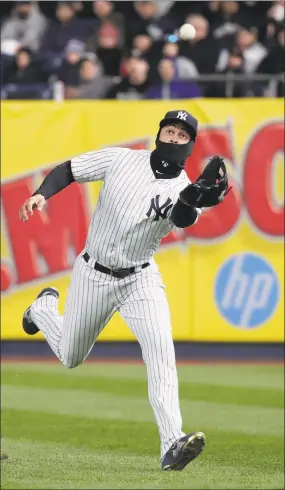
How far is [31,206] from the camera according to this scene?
631 cm

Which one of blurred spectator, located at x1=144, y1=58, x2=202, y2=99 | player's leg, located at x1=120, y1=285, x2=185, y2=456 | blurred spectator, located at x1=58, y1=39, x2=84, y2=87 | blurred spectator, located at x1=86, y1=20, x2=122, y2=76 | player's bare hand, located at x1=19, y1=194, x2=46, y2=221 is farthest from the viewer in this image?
blurred spectator, located at x1=86, y1=20, x2=122, y2=76

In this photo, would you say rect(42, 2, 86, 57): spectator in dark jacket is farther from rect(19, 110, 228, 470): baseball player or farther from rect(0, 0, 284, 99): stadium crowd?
rect(19, 110, 228, 470): baseball player

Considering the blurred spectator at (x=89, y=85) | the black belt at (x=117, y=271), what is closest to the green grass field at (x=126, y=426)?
the black belt at (x=117, y=271)

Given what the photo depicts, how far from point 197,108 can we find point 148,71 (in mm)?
2145

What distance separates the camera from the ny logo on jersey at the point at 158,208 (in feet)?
21.4

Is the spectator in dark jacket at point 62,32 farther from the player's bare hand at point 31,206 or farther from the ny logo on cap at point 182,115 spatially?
the player's bare hand at point 31,206

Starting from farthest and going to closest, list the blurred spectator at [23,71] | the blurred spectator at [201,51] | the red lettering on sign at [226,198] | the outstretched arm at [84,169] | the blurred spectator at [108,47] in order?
the blurred spectator at [108,47]
the blurred spectator at [201,51]
the blurred spectator at [23,71]
the red lettering on sign at [226,198]
the outstretched arm at [84,169]

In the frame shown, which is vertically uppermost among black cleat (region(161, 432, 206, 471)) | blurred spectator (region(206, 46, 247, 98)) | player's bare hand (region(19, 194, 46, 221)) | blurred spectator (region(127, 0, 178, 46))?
blurred spectator (region(127, 0, 178, 46))

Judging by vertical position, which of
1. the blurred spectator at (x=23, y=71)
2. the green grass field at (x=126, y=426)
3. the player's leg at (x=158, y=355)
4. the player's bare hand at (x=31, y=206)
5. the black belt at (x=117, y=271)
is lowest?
the green grass field at (x=126, y=426)

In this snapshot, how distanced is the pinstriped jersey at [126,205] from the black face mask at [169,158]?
0.14 ft

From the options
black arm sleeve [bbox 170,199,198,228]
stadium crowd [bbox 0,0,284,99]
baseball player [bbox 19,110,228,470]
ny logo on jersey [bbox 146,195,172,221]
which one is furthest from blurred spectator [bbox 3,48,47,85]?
black arm sleeve [bbox 170,199,198,228]

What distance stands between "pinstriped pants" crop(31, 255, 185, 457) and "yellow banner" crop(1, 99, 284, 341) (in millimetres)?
5484

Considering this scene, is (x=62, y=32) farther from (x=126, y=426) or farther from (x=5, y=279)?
(x=126, y=426)

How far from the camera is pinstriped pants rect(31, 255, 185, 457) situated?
645 cm
